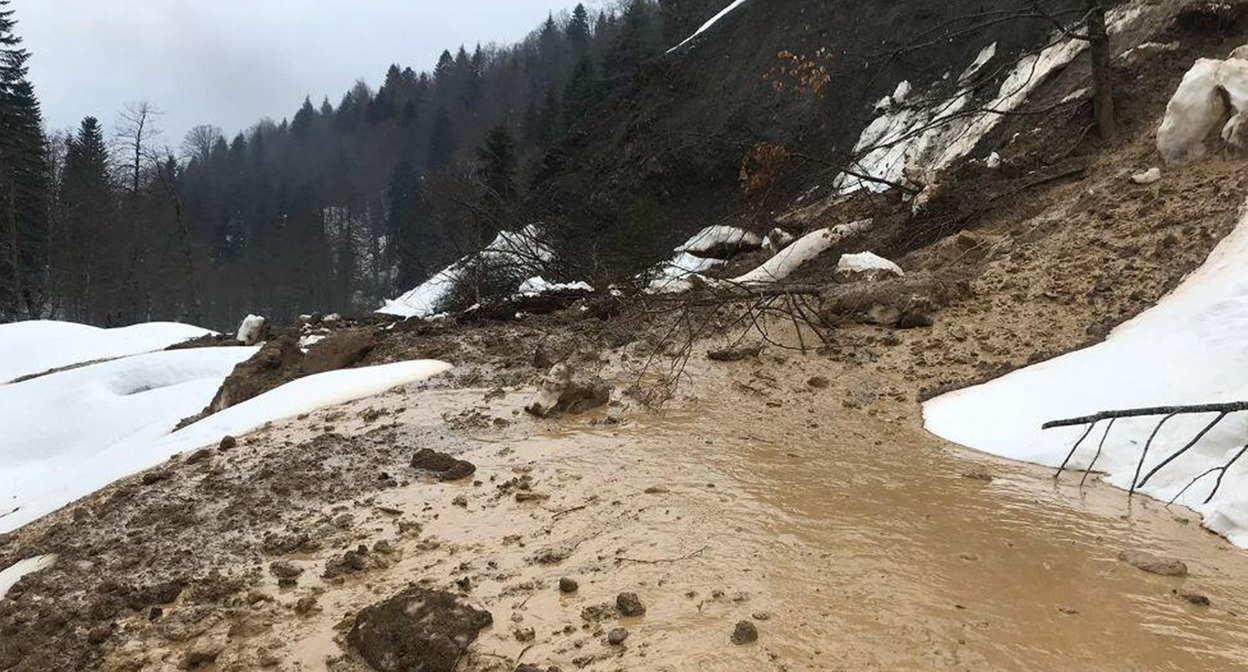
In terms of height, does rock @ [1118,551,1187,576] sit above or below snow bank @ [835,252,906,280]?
below

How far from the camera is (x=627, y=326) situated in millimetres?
10328

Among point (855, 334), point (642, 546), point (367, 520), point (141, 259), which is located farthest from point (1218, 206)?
point (141, 259)

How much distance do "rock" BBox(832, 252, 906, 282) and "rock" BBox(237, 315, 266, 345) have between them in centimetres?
1301

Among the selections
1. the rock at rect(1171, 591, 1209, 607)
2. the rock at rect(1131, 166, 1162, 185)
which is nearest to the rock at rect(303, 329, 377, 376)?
the rock at rect(1171, 591, 1209, 607)

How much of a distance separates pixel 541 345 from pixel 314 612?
6.17 metres

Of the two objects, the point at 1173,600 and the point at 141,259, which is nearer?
the point at 1173,600

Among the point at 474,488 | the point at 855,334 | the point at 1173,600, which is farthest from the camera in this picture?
the point at 855,334

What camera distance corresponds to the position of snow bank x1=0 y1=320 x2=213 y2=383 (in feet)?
55.3

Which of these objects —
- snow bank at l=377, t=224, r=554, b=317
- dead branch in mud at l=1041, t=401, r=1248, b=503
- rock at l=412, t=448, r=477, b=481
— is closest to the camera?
dead branch in mud at l=1041, t=401, r=1248, b=503

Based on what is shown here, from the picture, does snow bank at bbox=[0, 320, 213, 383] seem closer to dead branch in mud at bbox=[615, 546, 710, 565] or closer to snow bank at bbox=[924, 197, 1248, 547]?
dead branch in mud at bbox=[615, 546, 710, 565]

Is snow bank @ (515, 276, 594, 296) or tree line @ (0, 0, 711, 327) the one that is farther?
tree line @ (0, 0, 711, 327)

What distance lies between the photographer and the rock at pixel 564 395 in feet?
22.6

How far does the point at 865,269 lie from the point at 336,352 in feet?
25.5

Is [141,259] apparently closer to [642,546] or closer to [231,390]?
[231,390]
